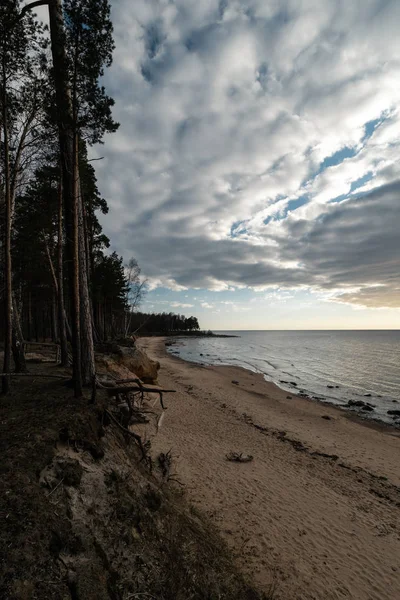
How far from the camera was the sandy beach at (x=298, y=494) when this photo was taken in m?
5.58

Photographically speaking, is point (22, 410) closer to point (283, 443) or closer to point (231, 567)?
point (231, 567)

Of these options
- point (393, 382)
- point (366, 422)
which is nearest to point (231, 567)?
point (366, 422)

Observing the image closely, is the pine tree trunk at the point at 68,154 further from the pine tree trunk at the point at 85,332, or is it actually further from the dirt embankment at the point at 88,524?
the dirt embankment at the point at 88,524

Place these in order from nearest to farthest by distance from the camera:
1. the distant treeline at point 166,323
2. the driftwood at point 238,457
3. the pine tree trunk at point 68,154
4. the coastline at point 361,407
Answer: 1. the pine tree trunk at point 68,154
2. the driftwood at point 238,457
3. the coastline at point 361,407
4. the distant treeline at point 166,323

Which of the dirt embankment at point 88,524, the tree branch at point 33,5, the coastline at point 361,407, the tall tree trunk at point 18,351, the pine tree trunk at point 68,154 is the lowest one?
the coastline at point 361,407

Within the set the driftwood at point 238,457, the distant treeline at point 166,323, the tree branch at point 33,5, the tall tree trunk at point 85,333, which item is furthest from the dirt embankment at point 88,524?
the distant treeline at point 166,323

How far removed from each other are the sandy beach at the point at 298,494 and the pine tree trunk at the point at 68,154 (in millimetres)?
5097

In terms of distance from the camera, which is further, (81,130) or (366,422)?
(366,422)

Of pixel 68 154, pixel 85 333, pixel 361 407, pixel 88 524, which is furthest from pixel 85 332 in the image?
pixel 361 407

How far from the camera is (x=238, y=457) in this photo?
32.7 feet

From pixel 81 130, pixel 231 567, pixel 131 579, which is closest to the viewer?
pixel 131 579

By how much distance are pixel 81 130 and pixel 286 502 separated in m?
11.3

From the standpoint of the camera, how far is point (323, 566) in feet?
18.8

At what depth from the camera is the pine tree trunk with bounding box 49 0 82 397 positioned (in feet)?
21.1
